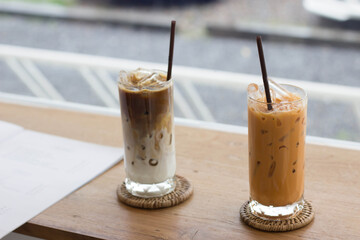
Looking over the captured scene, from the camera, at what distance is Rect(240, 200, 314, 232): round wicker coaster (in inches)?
31.7

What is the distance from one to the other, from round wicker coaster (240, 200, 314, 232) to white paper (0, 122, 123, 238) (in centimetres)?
30

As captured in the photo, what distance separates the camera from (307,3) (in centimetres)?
446

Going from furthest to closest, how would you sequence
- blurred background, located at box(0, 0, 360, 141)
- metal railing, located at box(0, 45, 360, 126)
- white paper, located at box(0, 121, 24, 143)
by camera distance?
blurred background, located at box(0, 0, 360, 141), metal railing, located at box(0, 45, 360, 126), white paper, located at box(0, 121, 24, 143)

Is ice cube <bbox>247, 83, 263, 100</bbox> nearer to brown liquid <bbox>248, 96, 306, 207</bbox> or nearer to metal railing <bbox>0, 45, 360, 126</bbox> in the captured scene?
brown liquid <bbox>248, 96, 306, 207</bbox>

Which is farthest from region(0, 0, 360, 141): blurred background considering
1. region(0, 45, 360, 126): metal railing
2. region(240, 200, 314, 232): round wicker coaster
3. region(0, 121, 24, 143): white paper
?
region(240, 200, 314, 232): round wicker coaster

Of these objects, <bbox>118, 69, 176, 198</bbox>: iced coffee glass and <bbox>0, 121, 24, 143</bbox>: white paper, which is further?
<bbox>0, 121, 24, 143</bbox>: white paper

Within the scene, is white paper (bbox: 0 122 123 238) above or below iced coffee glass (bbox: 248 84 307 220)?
below

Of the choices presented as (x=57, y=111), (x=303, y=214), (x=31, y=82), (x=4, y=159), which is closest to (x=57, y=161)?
(x=4, y=159)

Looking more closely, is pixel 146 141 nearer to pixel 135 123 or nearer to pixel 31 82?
pixel 135 123

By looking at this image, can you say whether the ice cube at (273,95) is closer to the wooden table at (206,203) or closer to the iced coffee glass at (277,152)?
the iced coffee glass at (277,152)

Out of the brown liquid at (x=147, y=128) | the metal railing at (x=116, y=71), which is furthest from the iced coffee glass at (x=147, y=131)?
the metal railing at (x=116, y=71)

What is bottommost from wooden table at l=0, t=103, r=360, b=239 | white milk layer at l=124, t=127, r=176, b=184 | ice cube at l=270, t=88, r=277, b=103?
wooden table at l=0, t=103, r=360, b=239

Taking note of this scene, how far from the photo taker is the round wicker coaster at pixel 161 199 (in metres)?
0.89

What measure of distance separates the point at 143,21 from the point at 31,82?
2.25 m
